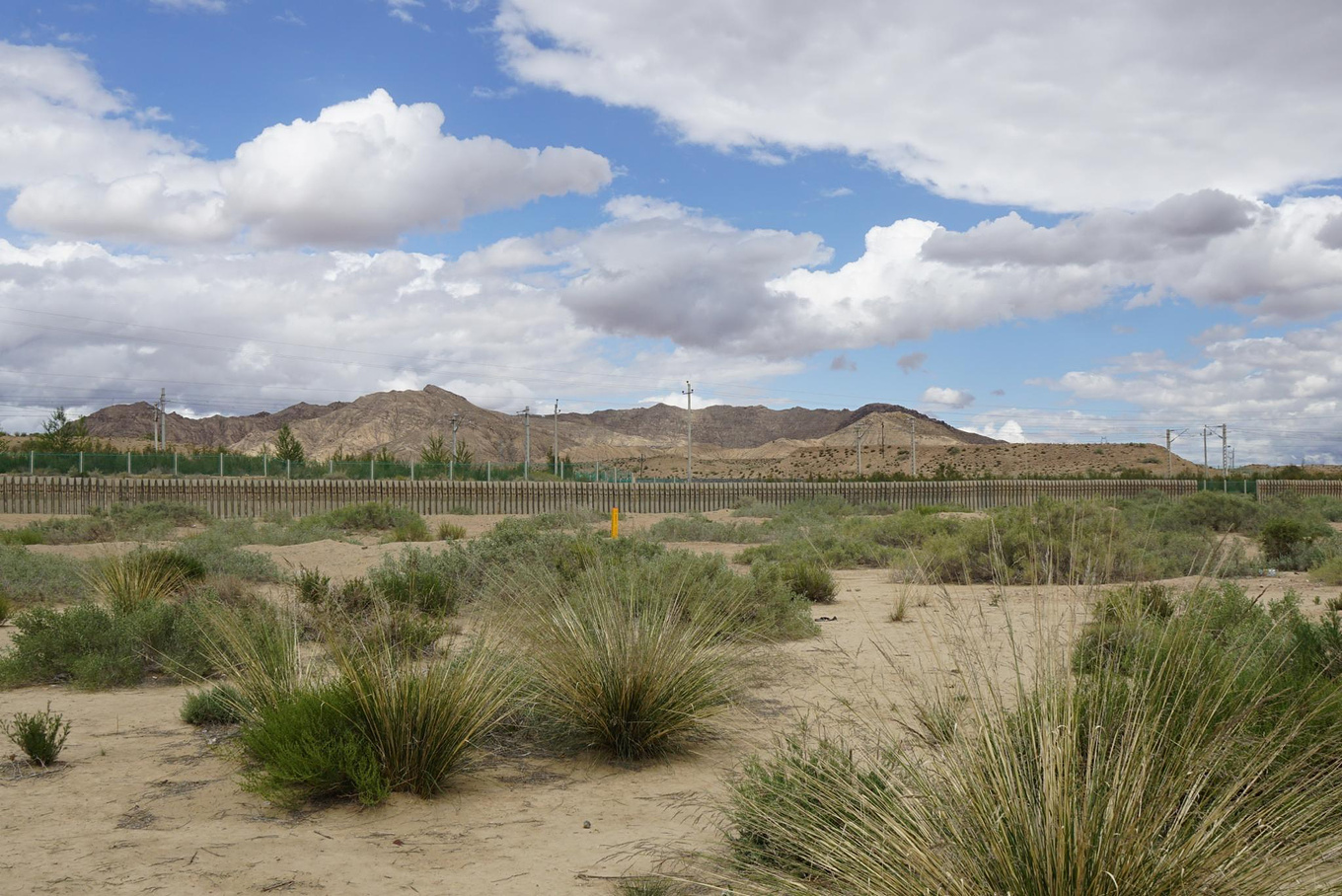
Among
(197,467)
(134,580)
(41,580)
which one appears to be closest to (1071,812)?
(134,580)

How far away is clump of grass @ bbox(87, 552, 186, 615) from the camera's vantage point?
9.62 m

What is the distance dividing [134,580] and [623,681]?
21.8ft

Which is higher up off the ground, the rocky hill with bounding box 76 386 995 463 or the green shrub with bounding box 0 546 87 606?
the rocky hill with bounding box 76 386 995 463

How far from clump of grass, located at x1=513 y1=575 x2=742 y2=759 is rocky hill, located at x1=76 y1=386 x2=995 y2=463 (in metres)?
102

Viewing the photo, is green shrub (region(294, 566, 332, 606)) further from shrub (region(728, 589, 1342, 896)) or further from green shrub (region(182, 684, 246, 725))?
shrub (region(728, 589, 1342, 896))

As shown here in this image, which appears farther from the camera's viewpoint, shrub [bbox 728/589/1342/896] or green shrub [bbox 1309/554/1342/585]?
green shrub [bbox 1309/554/1342/585]

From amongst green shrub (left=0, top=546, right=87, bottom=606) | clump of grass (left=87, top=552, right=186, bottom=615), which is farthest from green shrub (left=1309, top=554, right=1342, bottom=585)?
green shrub (left=0, top=546, right=87, bottom=606)

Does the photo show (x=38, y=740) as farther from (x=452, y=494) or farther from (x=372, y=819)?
(x=452, y=494)

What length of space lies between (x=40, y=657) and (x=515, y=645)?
4504 mm

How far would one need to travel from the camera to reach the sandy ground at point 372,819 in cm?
405

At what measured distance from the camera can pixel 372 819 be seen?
4801mm

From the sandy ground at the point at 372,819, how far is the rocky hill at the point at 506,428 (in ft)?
334

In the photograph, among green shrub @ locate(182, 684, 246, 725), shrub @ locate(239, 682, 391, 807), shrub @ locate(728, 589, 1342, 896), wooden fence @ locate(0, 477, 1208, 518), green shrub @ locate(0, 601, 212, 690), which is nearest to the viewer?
shrub @ locate(728, 589, 1342, 896)

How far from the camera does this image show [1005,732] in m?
3.08
